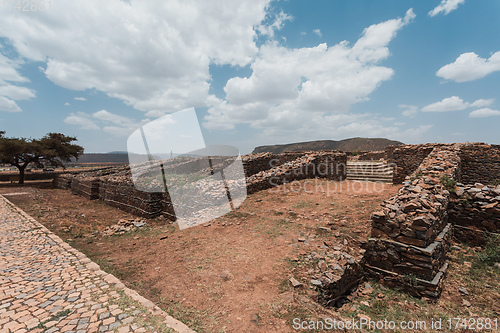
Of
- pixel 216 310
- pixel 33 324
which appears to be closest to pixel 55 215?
pixel 33 324

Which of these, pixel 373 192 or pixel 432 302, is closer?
pixel 432 302

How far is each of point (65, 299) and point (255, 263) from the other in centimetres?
384

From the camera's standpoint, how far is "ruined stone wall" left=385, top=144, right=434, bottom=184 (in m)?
10.8

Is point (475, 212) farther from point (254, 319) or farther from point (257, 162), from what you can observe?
point (257, 162)

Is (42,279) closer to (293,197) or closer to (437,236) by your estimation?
(293,197)

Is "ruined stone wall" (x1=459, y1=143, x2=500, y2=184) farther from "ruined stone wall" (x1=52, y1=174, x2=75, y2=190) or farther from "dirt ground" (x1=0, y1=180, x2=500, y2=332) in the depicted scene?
"ruined stone wall" (x1=52, y1=174, x2=75, y2=190)

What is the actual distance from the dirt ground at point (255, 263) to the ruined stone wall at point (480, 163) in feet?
19.0

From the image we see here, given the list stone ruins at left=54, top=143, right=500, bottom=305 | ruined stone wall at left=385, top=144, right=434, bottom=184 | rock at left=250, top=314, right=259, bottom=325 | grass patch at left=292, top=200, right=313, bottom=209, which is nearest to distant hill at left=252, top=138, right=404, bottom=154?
ruined stone wall at left=385, top=144, right=434, bottom=184

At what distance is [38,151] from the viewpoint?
948 inches

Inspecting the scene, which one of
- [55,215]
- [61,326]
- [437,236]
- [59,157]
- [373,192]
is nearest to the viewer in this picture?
[61,326]

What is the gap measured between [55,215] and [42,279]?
835cm

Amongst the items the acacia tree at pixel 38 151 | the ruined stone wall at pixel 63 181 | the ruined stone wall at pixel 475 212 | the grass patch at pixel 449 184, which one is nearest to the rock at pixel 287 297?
the ruined stone wall at pixel 475 212

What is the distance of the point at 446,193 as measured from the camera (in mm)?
5773

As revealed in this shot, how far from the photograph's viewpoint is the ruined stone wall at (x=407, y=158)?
10.8m
